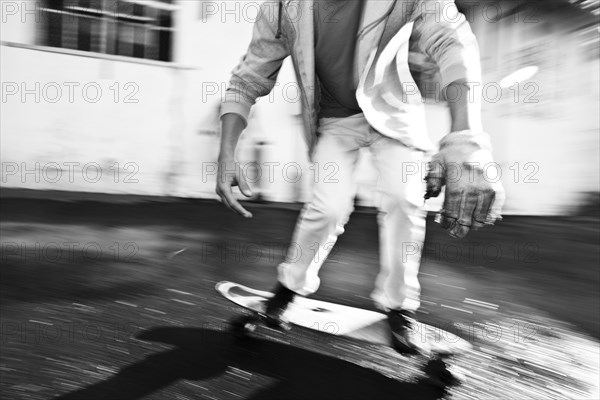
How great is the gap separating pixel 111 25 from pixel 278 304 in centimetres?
95

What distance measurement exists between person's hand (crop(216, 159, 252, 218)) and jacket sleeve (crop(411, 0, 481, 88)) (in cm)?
61

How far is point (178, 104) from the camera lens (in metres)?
1.58

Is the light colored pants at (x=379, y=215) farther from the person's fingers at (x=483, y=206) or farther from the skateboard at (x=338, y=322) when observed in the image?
the person's fingers at (x=483, y=206)

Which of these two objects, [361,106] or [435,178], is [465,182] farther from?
[361,106]

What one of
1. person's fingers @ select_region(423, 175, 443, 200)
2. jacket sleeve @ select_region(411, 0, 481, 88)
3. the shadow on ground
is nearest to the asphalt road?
the shadow on ground

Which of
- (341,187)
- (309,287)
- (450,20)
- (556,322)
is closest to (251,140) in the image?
(341,187)

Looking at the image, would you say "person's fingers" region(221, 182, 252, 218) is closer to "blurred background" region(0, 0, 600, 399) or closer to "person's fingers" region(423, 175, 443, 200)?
"blurred background" region(0, 0, 600, 399)

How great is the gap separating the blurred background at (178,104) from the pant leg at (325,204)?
3.2 inches

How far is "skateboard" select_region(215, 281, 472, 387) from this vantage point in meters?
1.46

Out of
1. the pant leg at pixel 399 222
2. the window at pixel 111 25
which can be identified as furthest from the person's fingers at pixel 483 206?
the window at pixel 111 25

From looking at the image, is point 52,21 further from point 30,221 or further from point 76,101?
point 30,221

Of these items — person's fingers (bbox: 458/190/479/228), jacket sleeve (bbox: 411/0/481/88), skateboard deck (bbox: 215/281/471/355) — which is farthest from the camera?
skateboard deck (bbox: 215/281/471/355)

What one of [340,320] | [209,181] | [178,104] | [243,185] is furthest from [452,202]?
[178,104]

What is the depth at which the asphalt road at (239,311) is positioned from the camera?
4.56 feet
